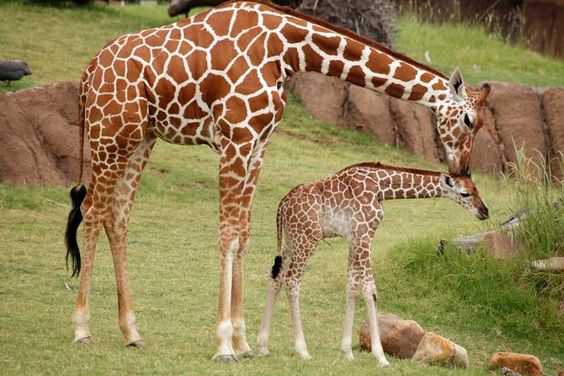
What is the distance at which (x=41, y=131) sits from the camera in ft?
46.2

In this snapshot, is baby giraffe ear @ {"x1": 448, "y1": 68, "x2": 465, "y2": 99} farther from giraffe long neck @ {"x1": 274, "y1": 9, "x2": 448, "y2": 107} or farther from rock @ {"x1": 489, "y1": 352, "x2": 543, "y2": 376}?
rock @ {"x1": 489, "y1": 352, "x2": 543, "y2": 376}

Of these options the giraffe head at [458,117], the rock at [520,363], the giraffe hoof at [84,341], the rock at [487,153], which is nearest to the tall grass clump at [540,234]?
the rock at [520,363]

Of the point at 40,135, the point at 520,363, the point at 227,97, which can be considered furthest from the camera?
the point at 40,135

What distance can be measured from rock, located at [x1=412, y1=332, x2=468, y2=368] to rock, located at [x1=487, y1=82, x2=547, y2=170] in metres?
8.84

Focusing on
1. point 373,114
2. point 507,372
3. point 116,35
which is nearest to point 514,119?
point 373,114

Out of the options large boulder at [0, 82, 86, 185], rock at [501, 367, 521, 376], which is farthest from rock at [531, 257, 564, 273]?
large boulder at [0, 82, 86, 185]

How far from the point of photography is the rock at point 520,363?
30.9 feet

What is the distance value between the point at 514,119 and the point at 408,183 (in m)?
9.02

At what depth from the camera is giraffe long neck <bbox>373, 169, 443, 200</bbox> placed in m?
9.18

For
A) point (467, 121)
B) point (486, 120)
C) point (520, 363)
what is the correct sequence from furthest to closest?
point (486, 120)
point (520, 363)
point (467, 121)

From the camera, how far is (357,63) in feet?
29.3

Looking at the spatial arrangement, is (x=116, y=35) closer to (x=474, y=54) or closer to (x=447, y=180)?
(x=474, y=54)

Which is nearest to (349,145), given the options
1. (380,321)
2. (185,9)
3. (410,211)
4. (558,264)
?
(410,211)

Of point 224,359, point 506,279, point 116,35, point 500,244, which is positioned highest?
point 224,359
